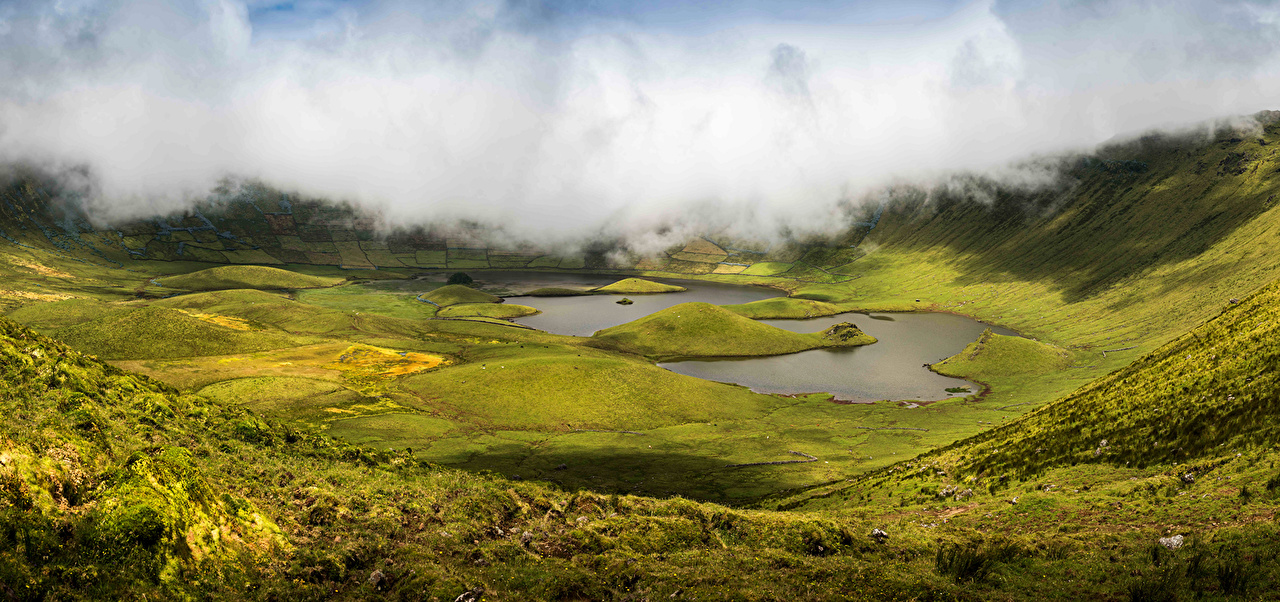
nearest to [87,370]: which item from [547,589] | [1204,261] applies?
[547,589]

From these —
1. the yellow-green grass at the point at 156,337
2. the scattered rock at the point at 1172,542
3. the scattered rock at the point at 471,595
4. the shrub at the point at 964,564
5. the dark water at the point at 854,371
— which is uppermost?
the scattered rock at the point at 1172,542

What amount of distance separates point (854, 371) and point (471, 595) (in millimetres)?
140080

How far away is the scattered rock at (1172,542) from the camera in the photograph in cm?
2255

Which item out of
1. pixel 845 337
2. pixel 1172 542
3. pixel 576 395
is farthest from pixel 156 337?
pixel 845 337

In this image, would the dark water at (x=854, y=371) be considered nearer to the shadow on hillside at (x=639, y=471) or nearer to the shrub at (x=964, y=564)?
the shadow on hillside at (x=639, y=471)

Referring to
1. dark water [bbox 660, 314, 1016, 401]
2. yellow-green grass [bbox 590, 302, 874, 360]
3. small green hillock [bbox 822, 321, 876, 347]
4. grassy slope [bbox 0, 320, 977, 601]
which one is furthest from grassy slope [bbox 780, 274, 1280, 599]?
small green hillock [bbox 822, 321, 876, 347]

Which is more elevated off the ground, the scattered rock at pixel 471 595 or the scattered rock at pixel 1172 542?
the scattered rock at pixel 1172 542

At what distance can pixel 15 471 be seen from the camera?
1684 centimetres

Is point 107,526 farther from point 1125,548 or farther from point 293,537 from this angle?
point 1125,548

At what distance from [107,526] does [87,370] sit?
2069cm

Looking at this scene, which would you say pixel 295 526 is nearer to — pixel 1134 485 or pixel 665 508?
pixel 665 508

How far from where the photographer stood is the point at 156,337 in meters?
128

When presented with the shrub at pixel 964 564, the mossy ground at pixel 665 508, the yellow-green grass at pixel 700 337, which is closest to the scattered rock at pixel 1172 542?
the mossy ground at pixel 665 508

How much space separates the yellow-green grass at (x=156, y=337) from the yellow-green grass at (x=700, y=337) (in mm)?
Result: 85309
